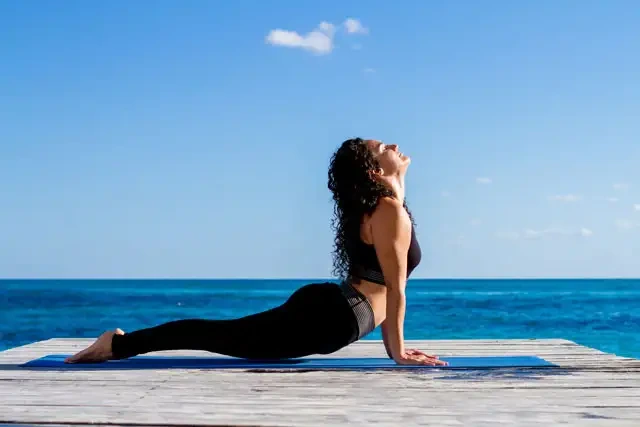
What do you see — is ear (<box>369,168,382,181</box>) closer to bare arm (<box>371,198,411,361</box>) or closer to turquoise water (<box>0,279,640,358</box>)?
bare arm (<box>371,198,411,361</box>)

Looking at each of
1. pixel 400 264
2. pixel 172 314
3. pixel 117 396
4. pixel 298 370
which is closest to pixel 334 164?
pixel 400 264

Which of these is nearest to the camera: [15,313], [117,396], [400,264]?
[117,396]

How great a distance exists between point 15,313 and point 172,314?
5.94 metres

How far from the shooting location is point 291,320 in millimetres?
→ 3828

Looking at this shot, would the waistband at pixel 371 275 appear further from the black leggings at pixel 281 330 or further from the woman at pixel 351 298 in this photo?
the black leggings at pixel 281 330

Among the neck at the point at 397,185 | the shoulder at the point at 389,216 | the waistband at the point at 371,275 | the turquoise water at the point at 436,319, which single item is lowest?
the turquoise water at the point at 436,319

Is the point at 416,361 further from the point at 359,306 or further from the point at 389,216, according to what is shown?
the point at 389,216

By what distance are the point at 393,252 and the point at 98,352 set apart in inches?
62.4

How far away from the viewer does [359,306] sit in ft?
12.6

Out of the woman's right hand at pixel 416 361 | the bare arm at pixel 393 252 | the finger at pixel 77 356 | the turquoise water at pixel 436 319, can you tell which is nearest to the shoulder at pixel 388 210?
the bare arm at pixel 393 252

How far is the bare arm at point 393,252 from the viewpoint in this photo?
372 centimetres

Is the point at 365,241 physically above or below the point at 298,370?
above

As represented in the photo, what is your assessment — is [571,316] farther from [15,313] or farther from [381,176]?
[381,176]

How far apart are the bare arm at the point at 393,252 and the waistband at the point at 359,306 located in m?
0.11
